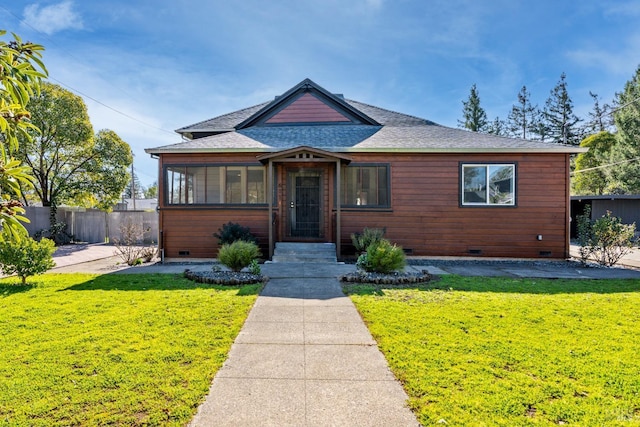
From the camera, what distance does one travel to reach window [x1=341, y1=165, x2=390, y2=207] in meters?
9.41

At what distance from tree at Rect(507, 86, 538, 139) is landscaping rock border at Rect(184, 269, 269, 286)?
4064cm

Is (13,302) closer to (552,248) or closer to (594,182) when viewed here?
(552,248)

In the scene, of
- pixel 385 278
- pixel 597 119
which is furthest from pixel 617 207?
pixel 597 119

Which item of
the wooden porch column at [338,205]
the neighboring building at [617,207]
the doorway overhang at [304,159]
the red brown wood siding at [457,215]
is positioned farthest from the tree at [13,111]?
the neighboring building at [617,207]

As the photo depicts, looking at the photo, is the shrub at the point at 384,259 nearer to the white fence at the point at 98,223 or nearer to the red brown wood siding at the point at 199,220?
the red brown wood siding at the point at 199,220

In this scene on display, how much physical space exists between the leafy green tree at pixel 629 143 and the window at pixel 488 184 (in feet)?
71.5

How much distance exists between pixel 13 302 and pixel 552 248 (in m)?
12.5

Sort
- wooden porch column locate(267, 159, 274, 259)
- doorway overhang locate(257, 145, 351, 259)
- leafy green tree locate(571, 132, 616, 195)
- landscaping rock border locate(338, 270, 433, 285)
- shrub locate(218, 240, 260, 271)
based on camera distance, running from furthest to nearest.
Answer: leafy green tree locate(571, 132, 616, 195), wooden porch column locate(267, 159, 274, 259), doorway overhang locate(257, 145, 351, 259), shrub locate(218, 240, 260, 271), landscaping rock border locate(338, 270, 433, 285)

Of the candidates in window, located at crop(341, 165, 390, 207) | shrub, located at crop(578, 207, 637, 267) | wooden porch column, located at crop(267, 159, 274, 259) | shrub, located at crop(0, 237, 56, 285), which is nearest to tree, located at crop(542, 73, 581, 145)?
shrub, located at crop(578, 207, 637, 267)

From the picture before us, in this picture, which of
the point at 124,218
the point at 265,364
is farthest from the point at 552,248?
the point at 124,218

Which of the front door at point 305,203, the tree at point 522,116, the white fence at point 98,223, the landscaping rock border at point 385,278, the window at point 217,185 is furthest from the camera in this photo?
the tree at point 522,116

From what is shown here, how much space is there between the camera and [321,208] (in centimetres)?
965

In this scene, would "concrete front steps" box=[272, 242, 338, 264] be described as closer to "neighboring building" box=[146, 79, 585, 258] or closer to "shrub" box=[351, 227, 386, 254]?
"neighboring building" box=[146, 79, 585, 258]

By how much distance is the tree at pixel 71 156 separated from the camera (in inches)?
557
